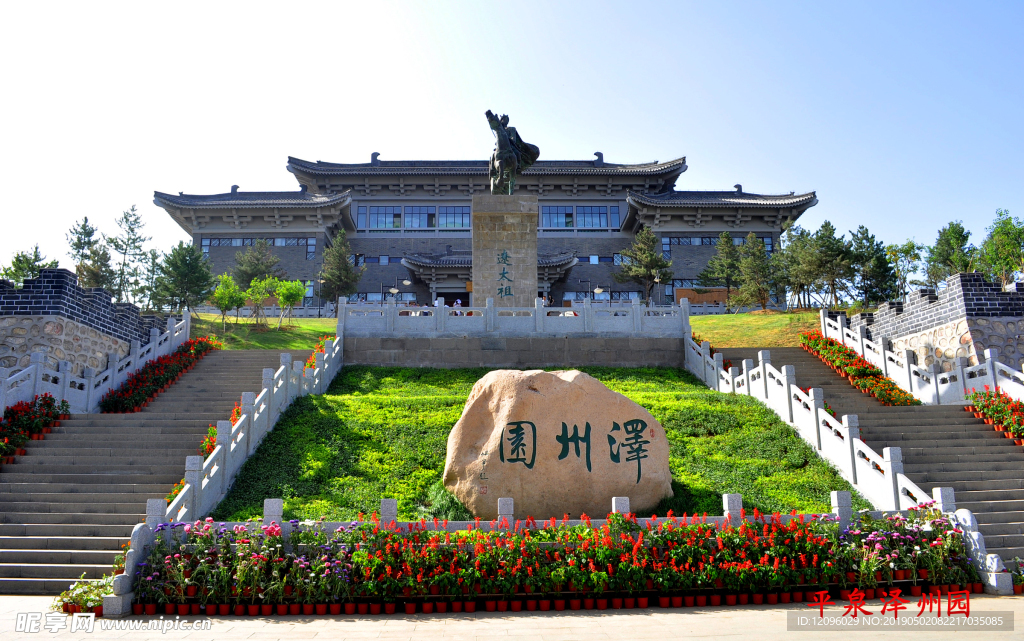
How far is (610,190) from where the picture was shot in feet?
116

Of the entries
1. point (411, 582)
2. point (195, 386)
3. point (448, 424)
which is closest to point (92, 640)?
point (411, 582)

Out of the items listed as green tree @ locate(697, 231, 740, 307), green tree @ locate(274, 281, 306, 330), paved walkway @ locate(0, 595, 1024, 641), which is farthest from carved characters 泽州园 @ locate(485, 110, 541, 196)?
paved walkway @ locate(0, 595, 1024, 641)

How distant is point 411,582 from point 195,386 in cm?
972

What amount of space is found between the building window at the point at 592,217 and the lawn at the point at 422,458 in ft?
76.6

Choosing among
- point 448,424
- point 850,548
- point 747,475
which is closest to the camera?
point 850,548

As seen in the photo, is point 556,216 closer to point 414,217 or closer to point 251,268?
point 414,217

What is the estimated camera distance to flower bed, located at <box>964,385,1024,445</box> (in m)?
10.4

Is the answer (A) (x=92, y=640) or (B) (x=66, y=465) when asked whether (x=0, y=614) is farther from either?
(B) (x=66, y=465)

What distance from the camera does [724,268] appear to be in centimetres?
2872

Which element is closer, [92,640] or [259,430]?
[92,640]

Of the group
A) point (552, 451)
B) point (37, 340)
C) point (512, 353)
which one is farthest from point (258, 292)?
point (552, 451)

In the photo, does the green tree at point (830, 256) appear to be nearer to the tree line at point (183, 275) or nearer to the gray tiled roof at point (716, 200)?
the gray tiled roof at point (716, 200)

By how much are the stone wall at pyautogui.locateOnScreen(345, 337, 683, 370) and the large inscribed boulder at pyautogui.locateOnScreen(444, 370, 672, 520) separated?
23.3ft

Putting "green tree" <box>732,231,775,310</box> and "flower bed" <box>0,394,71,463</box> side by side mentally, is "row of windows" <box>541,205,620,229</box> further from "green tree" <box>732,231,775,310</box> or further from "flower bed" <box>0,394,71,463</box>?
"flower bed" <box>0,394,71,463</box>
